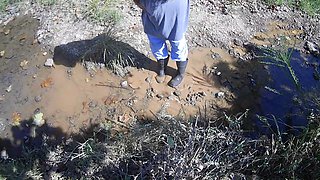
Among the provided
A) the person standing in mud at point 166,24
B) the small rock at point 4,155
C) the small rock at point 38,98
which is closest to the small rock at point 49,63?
the small rock at point 38,98

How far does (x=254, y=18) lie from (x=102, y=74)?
1.58m

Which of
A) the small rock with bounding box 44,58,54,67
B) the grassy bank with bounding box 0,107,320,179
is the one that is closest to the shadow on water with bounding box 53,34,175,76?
the small rock with bounding box 44,58,54,67

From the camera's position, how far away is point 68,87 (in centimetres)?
365

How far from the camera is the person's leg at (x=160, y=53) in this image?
3186mm

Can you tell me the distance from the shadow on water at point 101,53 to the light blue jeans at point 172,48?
378mm

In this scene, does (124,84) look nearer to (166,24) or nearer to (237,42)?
(166,24)

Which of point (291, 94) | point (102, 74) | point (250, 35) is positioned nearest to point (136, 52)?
point (102, 74)

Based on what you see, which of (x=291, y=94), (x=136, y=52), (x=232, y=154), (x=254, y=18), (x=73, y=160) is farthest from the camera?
(x=254, y=18)

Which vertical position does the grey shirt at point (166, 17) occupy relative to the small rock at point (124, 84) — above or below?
above

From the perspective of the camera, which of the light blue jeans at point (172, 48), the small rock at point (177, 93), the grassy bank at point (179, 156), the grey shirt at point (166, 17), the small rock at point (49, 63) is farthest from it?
the small rock at point (49, 63)

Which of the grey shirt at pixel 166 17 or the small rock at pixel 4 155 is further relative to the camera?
the small rock at pixel 4 155

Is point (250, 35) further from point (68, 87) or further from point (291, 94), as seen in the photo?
point (68, 87)

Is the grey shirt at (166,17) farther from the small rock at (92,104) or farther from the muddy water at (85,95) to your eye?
the small rock at (92,104)

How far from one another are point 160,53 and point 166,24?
0.47m
